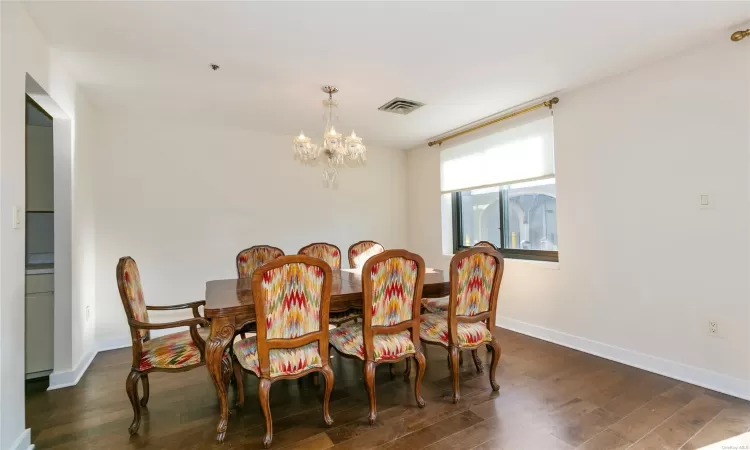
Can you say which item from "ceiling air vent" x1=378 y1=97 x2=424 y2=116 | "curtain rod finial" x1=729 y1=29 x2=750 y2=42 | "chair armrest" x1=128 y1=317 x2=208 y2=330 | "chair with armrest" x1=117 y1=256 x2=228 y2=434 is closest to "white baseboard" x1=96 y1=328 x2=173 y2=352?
"chair with armrest" x1=117 y1=256 x2=228 y2=434

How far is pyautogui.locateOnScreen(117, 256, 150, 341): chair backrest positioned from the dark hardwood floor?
0.59m

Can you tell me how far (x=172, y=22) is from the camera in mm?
2016

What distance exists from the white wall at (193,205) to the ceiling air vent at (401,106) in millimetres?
1512

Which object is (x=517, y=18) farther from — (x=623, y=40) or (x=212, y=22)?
(x=212, y=22)

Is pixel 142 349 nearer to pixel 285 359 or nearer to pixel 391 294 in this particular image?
pixel 285 359

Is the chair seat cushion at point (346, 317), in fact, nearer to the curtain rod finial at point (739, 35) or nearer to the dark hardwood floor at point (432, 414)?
the dark hardwood floor at point (432, 414)

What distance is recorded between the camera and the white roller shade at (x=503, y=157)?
349 centimetres

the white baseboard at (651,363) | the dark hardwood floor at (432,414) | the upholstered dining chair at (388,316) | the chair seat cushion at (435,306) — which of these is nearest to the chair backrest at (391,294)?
the upholstered dining chair at (388,316)

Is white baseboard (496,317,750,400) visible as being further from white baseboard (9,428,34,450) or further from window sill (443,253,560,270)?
white baseboard (9,428,34,450)

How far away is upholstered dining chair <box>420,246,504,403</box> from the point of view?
2264 millimetres

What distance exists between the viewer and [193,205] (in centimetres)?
395

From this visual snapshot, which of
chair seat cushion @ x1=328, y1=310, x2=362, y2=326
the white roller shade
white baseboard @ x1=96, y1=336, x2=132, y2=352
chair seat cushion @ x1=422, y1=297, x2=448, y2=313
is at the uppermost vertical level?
the white roller shade

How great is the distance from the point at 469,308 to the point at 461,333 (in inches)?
6.9

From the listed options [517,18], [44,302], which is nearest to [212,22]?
Answer: [517,18]
